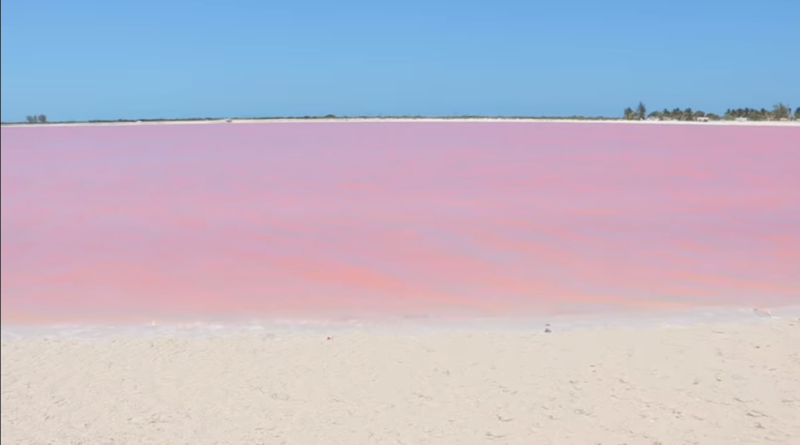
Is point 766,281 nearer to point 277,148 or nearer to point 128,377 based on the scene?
point 128,377

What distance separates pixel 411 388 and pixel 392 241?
359 cm

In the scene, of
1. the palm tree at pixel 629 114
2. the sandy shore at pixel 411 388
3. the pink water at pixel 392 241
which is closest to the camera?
the sandy shore at pixel 411 388

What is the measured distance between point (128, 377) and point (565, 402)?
1.82 meters

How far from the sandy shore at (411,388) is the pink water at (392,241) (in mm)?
565

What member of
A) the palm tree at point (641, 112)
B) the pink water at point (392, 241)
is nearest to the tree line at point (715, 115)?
the palm tree at point (641, 112)

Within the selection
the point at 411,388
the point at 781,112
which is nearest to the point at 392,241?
the point at 411,388

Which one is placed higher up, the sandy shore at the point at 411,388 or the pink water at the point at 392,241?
the sandy shore at the point at 411,388

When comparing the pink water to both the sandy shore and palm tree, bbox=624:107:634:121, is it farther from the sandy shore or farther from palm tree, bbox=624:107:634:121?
palm tree, bbox=624:107:634:121

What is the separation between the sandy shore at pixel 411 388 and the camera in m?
2.39

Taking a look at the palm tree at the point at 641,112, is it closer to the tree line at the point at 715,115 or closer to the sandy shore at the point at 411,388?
the tree line at the point at 715,115

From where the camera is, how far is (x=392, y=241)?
630 cm

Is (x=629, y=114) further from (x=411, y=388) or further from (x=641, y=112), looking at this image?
(x=411, y=388)

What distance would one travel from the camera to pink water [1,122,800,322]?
13.9ft

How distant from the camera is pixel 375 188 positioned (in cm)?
1035
